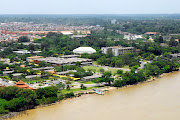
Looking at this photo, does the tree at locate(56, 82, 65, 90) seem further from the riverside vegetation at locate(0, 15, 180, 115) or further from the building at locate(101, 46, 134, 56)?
the building at locate(101, 46, 134, 56)

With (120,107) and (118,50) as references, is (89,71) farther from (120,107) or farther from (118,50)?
(118,50)

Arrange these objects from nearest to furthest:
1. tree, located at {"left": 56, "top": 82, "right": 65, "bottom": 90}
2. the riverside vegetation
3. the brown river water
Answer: the brown river water < the riverside vegetation < tree, located at {"left": 56, "top": 82, "right": 65, "bottom": 90}

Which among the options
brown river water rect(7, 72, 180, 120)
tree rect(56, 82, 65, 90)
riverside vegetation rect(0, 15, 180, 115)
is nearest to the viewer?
brown river water rect(7, 72, 180, 120)

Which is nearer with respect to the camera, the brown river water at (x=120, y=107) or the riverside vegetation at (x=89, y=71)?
the brown river water at (x=120, y=107)

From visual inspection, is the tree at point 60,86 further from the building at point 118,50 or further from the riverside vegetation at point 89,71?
the building at point 118,50

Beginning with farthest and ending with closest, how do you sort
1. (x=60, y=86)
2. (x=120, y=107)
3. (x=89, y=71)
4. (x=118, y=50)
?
(x=118, y=50), (x=89, y=71), (x=60, y=86), (x=120, y=107)

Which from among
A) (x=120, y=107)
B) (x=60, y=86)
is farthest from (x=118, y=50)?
(x=120, y=107)

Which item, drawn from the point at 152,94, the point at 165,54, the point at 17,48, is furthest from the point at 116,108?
the point at 17,48

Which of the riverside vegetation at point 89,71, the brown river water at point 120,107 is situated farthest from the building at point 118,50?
the brown river water at point 120,107

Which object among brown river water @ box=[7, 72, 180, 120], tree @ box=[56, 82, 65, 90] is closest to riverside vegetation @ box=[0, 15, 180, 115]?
tree @ box=[56, 82, 65, 90]
